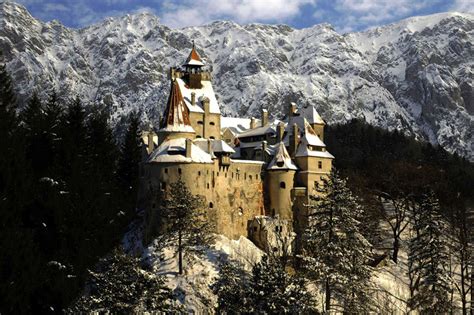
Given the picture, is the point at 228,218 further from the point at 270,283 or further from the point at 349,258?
the point at 270,283

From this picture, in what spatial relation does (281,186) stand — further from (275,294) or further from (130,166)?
(275,294)

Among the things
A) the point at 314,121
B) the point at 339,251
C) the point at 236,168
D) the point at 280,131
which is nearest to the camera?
the point at 339,251

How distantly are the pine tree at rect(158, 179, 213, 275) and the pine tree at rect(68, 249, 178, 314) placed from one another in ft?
64.5

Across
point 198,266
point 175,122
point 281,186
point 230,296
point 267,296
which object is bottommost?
point 198,266

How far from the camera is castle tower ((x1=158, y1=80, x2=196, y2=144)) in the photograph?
229 ft

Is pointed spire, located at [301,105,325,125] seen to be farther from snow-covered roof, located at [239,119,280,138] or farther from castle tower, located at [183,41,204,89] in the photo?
castle tower, located at [183,41,204,89]

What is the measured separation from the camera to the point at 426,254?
59219mm

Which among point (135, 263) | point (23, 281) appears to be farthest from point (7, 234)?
point (135, 263)

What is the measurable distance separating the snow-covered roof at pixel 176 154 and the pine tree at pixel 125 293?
25.4m

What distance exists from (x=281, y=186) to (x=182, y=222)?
16909 millimetres

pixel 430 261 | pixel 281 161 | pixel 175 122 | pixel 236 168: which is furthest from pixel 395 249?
pixel 175 122

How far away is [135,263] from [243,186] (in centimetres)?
3163

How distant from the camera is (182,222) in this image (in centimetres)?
6038

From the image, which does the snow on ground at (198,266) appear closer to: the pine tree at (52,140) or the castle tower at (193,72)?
the pine tree at (52,140)
